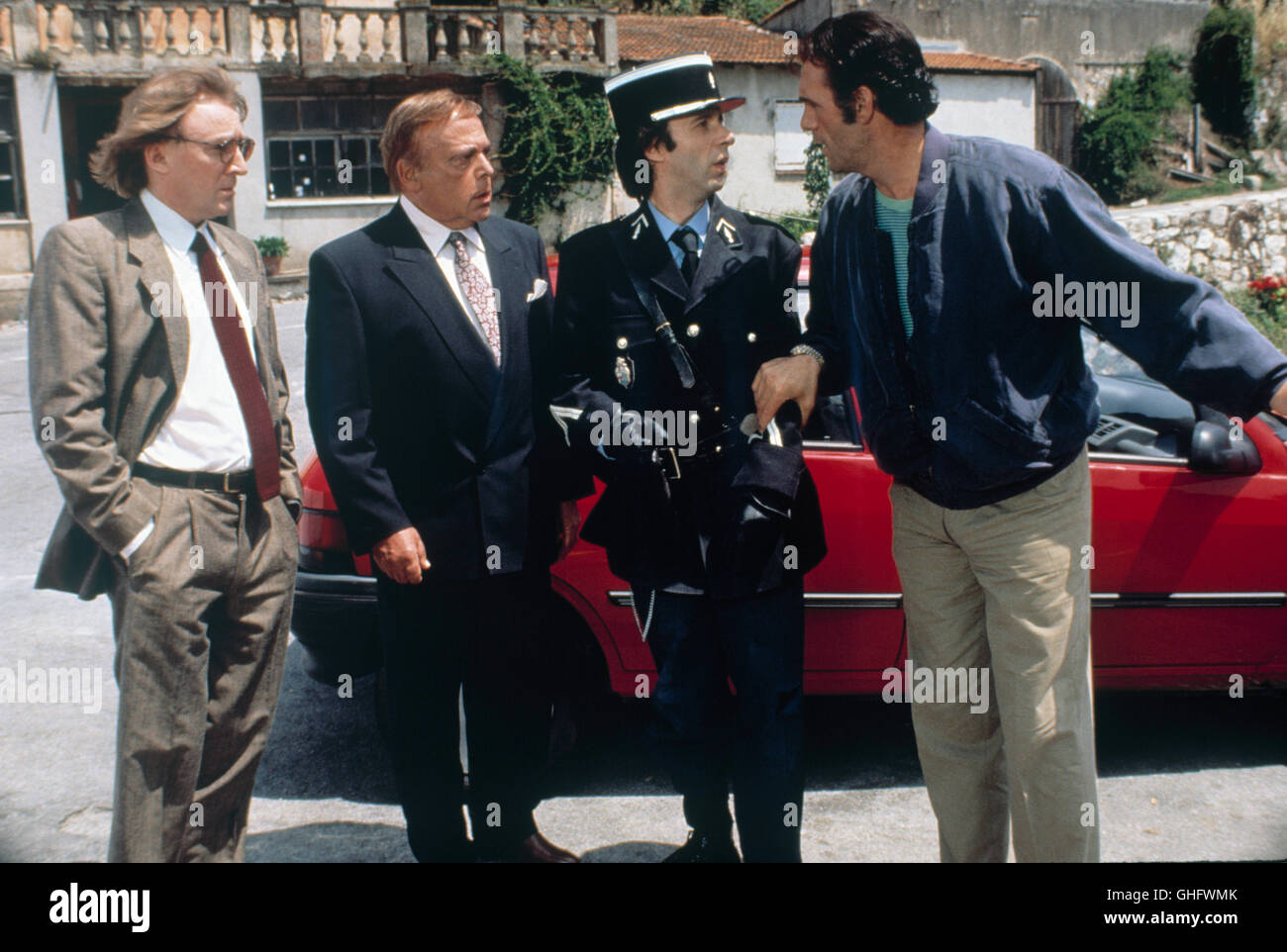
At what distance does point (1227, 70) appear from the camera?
24984 mm

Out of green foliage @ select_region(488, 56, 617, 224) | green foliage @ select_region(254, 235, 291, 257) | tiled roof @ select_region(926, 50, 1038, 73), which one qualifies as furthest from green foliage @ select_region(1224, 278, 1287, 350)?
tiled roof @ select_region(926, 50, 1038, 73)

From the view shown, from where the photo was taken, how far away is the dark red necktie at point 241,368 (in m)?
2.77

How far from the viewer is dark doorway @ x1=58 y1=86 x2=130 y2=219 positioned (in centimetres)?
2050

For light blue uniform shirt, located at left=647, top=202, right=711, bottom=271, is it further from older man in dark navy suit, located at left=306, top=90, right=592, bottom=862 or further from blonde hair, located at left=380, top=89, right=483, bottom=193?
blonde hair, located at left=380, top=89, right=483, bottom=193

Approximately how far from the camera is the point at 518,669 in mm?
3082

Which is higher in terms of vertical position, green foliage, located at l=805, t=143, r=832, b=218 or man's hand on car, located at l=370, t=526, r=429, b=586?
green foliage, located at l=805, t=143, r=832, b=218

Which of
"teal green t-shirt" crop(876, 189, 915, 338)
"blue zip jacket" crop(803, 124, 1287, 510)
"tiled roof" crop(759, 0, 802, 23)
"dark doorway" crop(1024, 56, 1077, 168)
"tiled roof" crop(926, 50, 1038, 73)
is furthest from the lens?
"tiled roof" crop(759, 0, 802, 23)

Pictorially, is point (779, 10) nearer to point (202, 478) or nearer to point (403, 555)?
point (403, 555)

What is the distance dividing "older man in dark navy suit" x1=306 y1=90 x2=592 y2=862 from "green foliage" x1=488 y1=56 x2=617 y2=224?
19743 mm

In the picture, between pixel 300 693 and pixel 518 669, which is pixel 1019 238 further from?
pixel 300 693

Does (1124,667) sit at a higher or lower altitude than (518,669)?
lower
